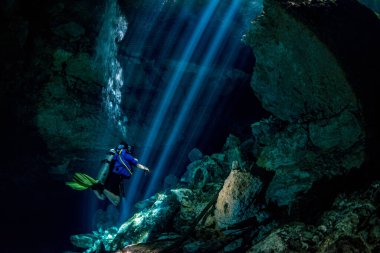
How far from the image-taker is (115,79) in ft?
32.4

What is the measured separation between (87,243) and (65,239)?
467cm

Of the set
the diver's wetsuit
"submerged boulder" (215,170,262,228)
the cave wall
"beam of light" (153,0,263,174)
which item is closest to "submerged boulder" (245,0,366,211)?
the cave wall

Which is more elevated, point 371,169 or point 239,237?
point 371,169

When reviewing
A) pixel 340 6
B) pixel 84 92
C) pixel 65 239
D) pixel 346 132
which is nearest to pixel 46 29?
pixel 84 92

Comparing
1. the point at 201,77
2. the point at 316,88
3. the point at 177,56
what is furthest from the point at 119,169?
the point at 316,88

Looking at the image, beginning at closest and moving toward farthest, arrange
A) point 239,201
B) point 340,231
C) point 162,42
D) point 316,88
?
1. point 340,231
2. point 316,88
3. point 239,201
4. point 162,42

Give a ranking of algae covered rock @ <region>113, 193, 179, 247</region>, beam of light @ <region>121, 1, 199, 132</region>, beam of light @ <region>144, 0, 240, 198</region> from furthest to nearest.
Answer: beam of light @ <region>144, 0, 240, 198</region>
beam of light @ <region>121, 1, 199, 132</region>
algae covered rock @ <region>113, 193, 179, 247</region>

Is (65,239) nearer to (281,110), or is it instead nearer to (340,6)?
(281,110)

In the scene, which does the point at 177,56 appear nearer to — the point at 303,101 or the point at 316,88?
the point at 303,101

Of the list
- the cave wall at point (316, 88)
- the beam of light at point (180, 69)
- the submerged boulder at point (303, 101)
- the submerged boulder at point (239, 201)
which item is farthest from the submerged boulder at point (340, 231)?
the beam of light at point (180, 69)

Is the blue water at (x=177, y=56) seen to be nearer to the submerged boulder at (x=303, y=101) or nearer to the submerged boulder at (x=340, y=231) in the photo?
the submerged boulder at (x=303, y=101)

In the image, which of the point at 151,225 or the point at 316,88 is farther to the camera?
the point at 151,225

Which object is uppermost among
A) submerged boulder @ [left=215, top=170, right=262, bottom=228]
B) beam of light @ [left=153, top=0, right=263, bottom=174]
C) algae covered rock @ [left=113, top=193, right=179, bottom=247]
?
beam of light @ [left=153, top=0, right=263, bottom=174]

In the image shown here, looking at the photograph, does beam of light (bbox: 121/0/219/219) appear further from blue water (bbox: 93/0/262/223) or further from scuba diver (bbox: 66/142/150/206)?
scuba diver (bbox: 66/142/150/206)
